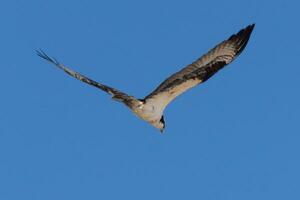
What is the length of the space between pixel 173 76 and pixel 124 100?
1.87 metres

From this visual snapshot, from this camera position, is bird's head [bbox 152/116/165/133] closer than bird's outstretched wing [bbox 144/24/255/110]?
No

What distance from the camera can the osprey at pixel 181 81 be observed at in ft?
47.8

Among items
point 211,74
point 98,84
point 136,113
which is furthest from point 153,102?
point 98,84

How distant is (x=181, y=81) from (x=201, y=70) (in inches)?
18.6

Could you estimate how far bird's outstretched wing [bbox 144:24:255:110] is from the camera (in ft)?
48.1

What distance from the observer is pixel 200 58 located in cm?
1631

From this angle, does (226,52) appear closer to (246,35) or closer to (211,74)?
(246,35)

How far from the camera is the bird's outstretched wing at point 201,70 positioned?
14662mm

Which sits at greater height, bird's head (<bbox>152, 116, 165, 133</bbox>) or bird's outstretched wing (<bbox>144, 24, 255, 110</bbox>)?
bird's outstretched wing (<bbox>144, 24, 255, 110</bbox>)

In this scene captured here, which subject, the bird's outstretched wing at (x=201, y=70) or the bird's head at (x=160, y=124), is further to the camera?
the bird's head at (x=160, y=124)

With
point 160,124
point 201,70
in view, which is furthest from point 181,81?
point 160,124

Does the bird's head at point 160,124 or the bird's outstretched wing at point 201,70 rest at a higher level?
the bird's outstretched wing at point 201,70

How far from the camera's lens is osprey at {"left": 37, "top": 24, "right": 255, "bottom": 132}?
14.6 meters

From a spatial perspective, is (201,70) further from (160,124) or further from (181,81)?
(160,124)
